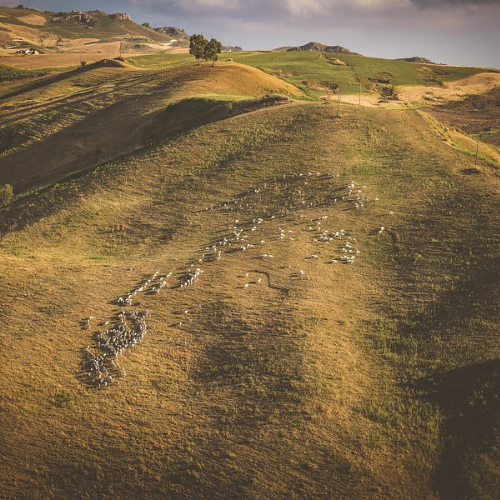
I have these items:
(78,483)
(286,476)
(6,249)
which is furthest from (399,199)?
(6,249)

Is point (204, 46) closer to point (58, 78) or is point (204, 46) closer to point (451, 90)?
point (58, 78)

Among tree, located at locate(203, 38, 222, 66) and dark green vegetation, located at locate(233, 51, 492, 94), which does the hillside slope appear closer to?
tree, located at locate(203, 38, 222, 66)

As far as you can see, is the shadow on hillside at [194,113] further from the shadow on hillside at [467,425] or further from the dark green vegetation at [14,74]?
the dark green vegetation at [14,74]

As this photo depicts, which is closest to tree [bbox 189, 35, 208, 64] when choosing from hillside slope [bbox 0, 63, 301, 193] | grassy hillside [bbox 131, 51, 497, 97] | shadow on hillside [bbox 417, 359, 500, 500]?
hillside slope [bbox 0, 63, 301, 193]

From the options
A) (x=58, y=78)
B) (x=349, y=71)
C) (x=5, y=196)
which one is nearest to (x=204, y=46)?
(x=58, y=78)

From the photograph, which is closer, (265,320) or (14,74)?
(265,320)

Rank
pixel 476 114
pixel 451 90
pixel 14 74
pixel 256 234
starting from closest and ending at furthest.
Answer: pixel 256 234 < pixel 476 114 < pixel 14 74 < pixel 451 90
